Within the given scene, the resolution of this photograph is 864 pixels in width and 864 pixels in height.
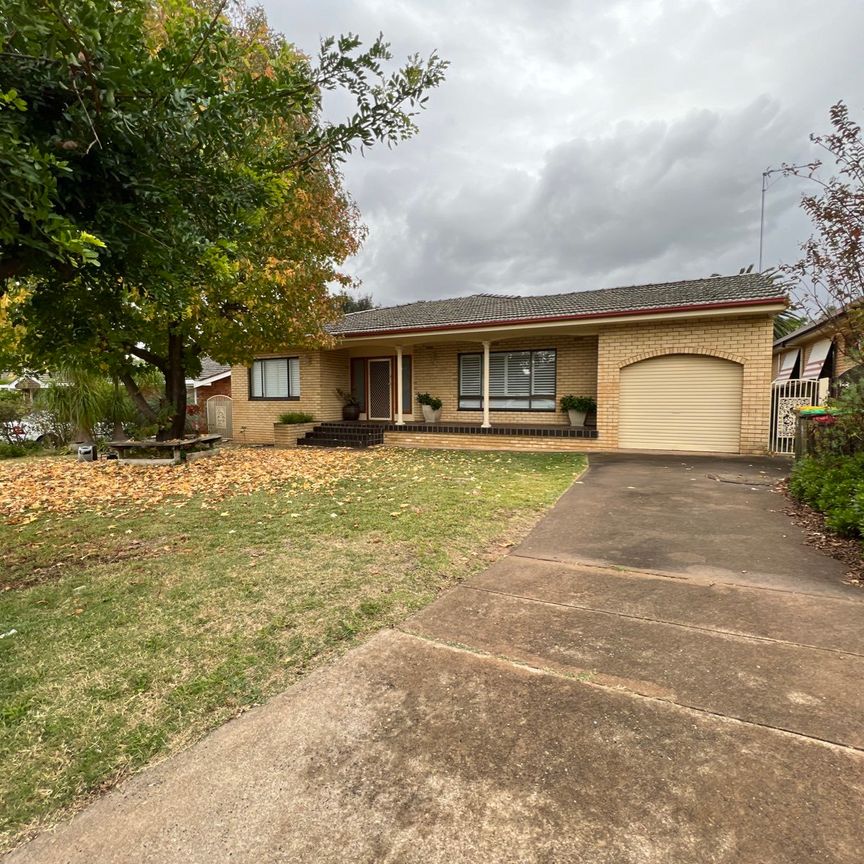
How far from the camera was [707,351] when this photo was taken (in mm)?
11242

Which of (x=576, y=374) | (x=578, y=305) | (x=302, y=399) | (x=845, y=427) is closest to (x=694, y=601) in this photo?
(x=845, y=427)

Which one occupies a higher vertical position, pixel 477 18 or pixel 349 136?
pixel 477 18

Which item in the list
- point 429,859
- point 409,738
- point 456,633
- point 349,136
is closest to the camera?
point 429,859

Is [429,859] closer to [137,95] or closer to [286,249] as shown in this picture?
[137,95]

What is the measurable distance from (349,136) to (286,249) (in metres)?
7.45

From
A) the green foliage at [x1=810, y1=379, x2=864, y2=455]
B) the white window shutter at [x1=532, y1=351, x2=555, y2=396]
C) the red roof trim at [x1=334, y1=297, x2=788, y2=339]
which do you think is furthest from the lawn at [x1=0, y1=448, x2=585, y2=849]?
the white window shutter at [x1=532, y1=351, x2=555, y2=396]

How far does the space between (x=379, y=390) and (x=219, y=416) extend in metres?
6.59

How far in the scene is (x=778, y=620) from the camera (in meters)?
3.13

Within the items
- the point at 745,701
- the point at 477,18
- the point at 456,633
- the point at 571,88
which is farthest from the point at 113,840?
the point at 571,88

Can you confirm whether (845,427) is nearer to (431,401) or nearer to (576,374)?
(576,374)

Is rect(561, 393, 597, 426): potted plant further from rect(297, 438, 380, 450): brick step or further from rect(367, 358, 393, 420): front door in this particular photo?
rect(367, 358, 393, 420): front door

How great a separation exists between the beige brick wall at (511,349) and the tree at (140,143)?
10.7m

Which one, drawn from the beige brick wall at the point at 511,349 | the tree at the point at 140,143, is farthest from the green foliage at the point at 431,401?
the tree at the point at 140,143

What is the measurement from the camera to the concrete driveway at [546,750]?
160 cm
